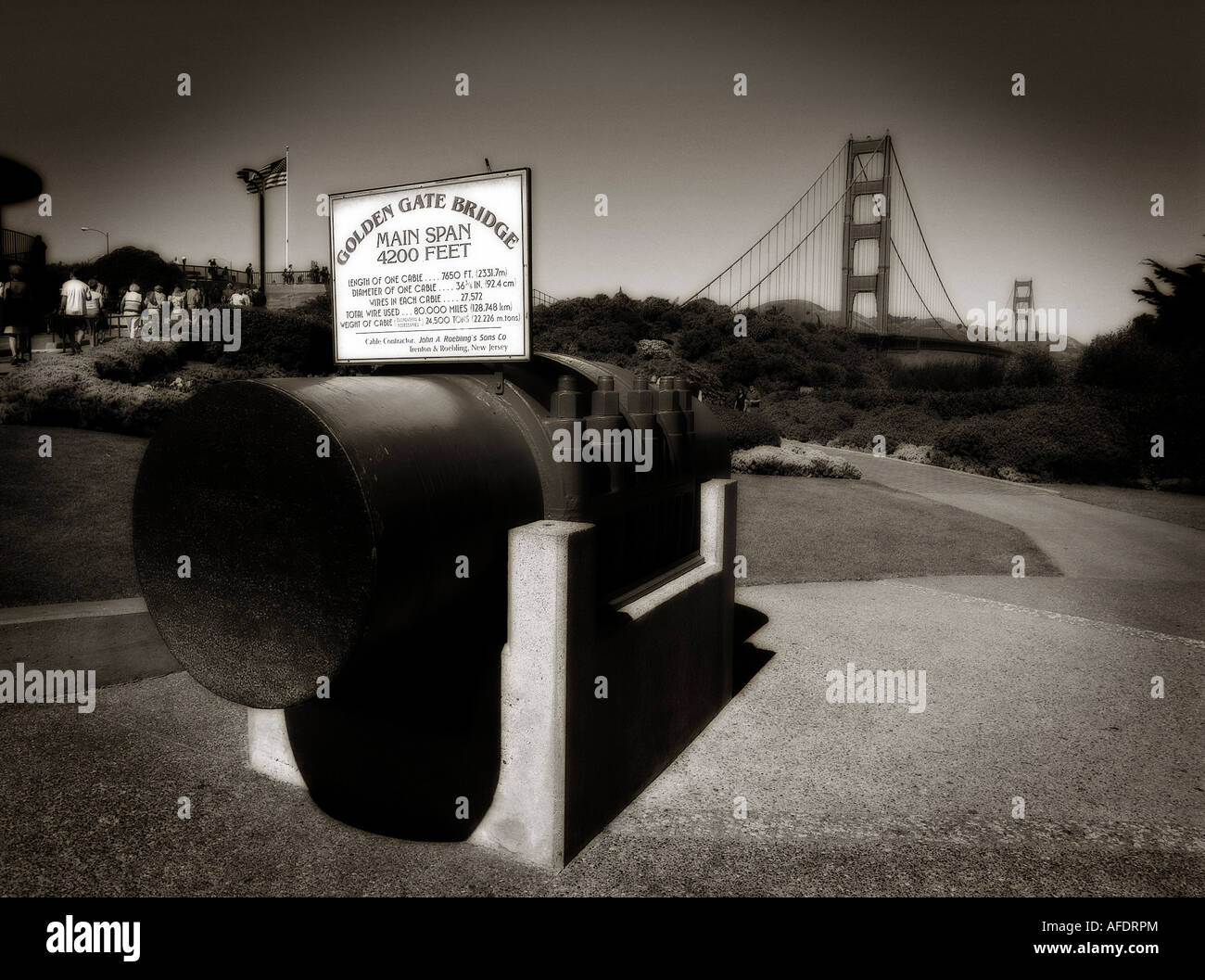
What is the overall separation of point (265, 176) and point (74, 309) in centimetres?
831

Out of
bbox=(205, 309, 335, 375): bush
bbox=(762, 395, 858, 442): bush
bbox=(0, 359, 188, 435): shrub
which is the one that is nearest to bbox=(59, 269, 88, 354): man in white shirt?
bbox=(205, 309, 335, 375): bush

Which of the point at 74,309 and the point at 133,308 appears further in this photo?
the point at 133,308

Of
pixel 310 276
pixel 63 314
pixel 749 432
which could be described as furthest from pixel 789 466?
pixel 310 276

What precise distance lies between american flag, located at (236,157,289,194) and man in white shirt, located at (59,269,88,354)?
21.7 ft

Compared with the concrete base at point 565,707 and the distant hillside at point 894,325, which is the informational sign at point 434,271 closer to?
the concrete base at point 565,707

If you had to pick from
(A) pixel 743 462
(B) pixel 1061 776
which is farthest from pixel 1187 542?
(B) pixel 1061 776

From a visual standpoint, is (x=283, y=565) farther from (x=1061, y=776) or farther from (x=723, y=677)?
(x=1061, y=776)

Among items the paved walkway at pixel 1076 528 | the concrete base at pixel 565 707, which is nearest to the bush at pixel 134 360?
the concrete base at pixel 565 707

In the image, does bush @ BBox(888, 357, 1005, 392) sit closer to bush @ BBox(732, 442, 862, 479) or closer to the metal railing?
bush @ BBox(732, 442, 862, 479)

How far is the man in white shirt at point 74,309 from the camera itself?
626 inches

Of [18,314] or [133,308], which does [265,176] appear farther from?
[18,314]

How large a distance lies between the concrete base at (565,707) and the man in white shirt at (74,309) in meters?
14.5

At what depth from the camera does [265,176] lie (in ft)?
73.8

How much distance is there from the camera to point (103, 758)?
5000 millimetres
